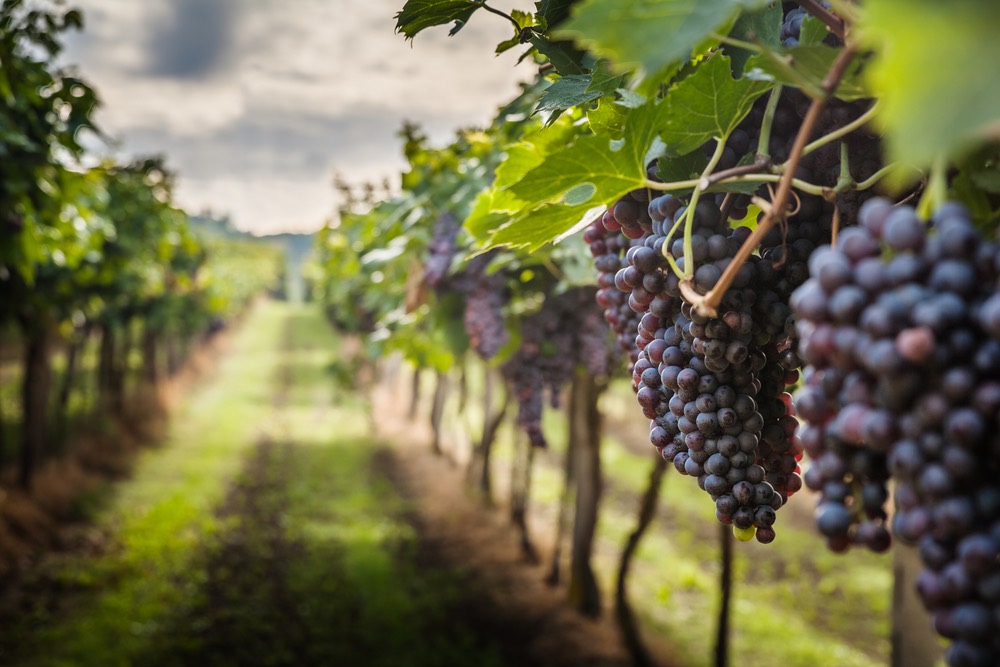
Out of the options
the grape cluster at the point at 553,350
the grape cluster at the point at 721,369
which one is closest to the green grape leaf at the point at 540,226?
the grape cluster at the point at 721,369

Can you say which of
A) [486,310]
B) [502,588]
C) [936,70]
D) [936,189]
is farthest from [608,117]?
[502,588]

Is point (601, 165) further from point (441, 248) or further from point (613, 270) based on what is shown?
point (441, 248)

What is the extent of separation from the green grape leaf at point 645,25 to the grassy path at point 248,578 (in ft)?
24.5

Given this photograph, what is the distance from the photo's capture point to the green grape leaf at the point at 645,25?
71 centimetres

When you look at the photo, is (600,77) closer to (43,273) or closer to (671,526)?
(43,273)

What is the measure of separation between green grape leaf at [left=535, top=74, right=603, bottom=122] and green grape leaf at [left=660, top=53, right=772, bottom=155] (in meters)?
0.23

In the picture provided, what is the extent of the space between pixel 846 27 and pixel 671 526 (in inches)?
500

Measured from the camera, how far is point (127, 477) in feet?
45.2

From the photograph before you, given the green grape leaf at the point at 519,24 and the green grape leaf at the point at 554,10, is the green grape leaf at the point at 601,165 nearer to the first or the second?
the green grape leaf at the point at 554,10

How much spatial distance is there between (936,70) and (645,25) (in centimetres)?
30

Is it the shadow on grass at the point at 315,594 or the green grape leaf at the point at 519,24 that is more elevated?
the green grape leaf at the point at 519,24

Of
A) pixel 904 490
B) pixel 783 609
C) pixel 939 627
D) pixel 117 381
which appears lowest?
pixel 783 609

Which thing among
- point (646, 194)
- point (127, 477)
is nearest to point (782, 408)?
point (646, 194)

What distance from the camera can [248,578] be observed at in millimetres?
9578
